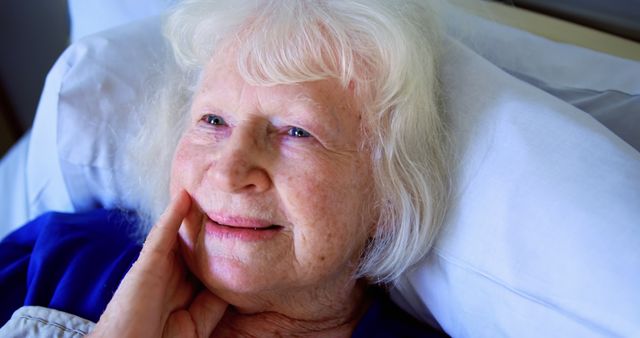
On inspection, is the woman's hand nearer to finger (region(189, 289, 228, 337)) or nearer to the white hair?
finger (region(189, 289, 228, 337))

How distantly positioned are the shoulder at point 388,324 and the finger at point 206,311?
27 cm

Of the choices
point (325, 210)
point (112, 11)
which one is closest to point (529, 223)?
point (325, 210)

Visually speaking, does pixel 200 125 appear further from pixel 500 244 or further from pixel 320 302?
pixel 500 244

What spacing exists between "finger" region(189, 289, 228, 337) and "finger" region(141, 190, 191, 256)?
0.13 meters

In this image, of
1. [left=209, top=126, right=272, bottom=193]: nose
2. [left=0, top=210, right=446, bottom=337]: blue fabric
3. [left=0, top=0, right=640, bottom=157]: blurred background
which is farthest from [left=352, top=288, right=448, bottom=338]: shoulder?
[left=0, top=0, right=640, bottom=157]: blurred background

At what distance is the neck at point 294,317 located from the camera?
3.45ft

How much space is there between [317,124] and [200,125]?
0.24m

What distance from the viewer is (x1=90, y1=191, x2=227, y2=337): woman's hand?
907 mm

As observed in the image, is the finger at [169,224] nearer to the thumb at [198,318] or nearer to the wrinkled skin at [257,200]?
the wrinkled skin at [257,200]

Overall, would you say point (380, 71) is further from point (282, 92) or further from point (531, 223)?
point (531, 223)

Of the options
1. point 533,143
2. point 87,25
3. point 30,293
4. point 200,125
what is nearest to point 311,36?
point 200,125

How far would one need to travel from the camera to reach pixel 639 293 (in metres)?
0.71

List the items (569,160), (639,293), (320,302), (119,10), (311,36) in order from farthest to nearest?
(119,10)
(320,302)
(311,36)
(569,160)
(639,293)

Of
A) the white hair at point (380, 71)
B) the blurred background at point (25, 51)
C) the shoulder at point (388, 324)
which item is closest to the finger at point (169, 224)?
the white hair at point (380, 71)
